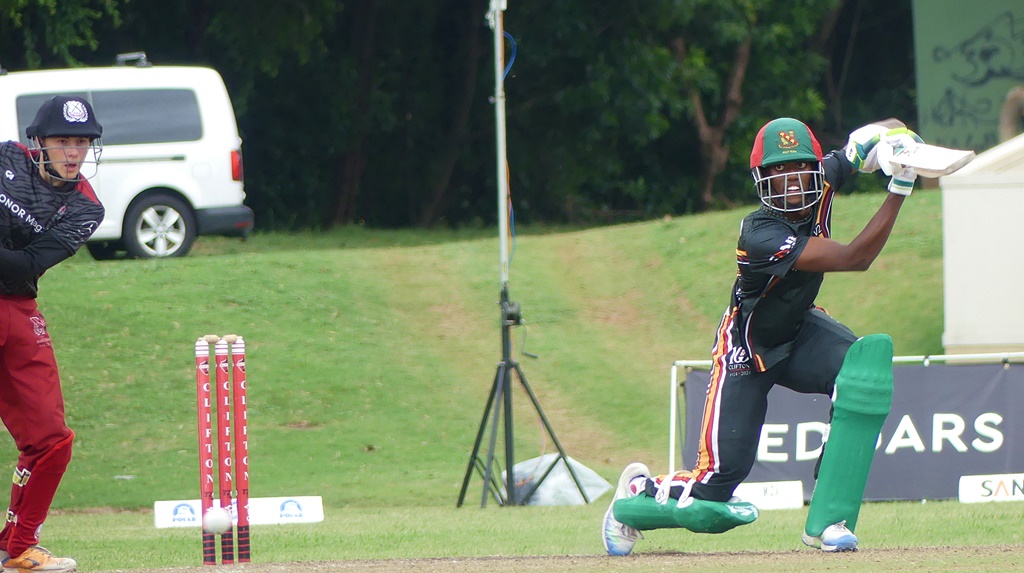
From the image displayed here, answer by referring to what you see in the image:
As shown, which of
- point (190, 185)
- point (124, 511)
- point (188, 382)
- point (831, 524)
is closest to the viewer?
point (831, 524)

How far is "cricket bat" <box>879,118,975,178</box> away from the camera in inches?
213

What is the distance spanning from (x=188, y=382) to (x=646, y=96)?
13.5 meters

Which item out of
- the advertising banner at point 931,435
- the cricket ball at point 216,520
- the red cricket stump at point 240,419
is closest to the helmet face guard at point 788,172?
the red cricket stump at point 240,419

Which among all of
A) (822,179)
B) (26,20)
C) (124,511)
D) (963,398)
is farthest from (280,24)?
(822,179)

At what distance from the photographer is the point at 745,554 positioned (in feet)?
19.7

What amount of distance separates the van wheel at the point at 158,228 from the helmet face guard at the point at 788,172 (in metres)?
11.5

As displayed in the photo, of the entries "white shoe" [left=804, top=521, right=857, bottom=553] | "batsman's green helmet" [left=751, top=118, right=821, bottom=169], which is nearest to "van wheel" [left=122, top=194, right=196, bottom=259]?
"batsman's green helmet" [left=751, top=118, right=821, bottom=169]

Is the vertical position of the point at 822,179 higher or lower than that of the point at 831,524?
higher

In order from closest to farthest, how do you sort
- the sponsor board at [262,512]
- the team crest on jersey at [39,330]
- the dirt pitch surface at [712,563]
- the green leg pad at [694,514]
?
1. the dirt pitch surface at [712,563]
2. the green leg pad at [694,514]
3. the team crest on jersey at [39,330]
4. the sponsor board at [262,512]

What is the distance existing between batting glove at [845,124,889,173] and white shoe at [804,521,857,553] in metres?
1.52

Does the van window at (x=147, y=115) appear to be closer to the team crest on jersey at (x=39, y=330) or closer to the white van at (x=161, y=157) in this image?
→ the white van at (x=161, y=157)

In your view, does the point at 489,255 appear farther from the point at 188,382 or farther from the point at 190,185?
the point at 188,382

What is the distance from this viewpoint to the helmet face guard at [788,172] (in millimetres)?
5867

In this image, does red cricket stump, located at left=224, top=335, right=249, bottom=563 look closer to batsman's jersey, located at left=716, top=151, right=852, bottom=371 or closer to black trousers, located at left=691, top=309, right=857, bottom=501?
black trousers, located at left=691, top=309, right=857, bottom=501
